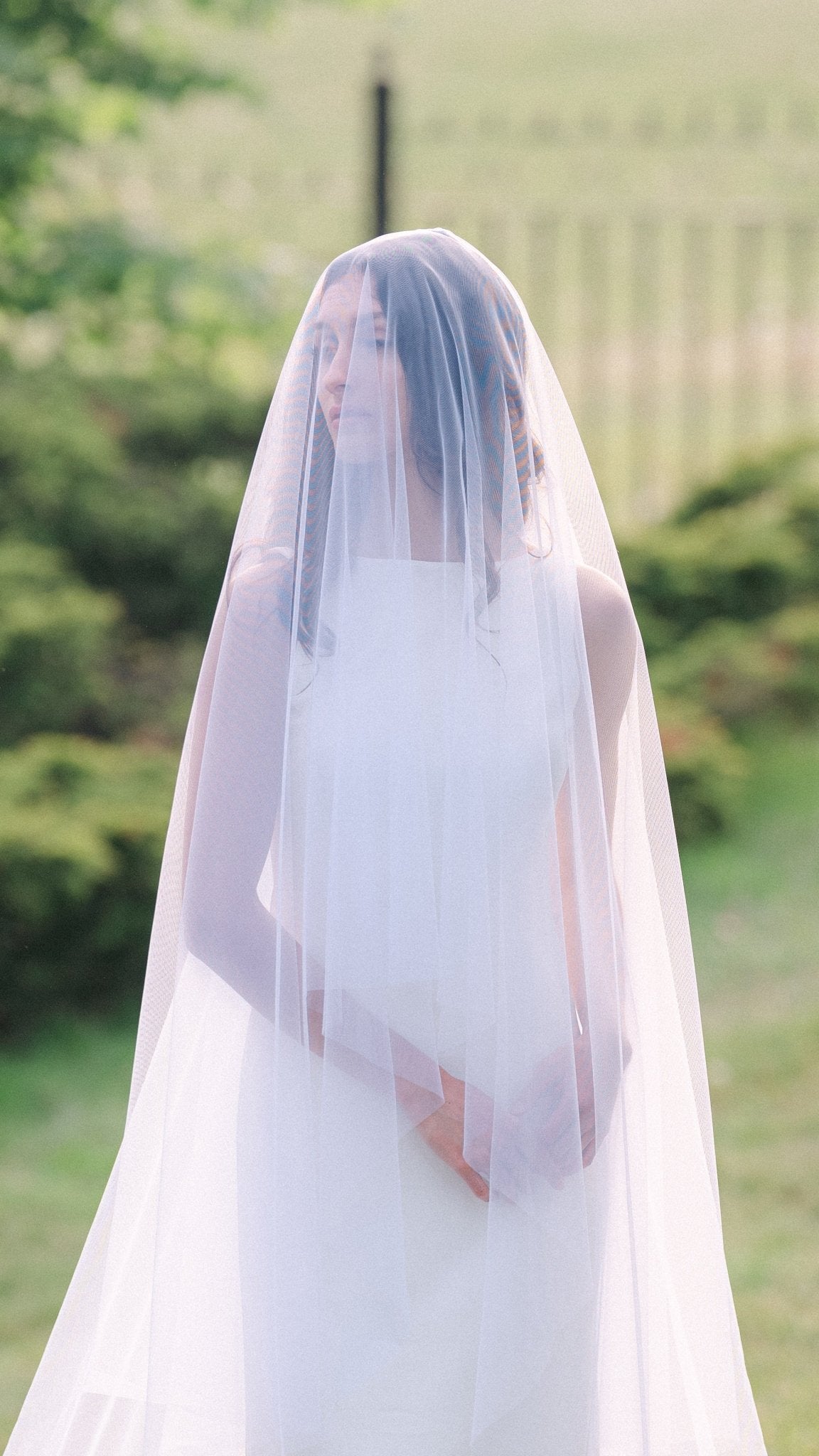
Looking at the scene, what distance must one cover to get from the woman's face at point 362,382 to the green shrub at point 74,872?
3.11m

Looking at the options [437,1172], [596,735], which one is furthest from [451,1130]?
[596,735]

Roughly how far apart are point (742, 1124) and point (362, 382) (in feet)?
11.2

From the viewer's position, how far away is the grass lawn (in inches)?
141

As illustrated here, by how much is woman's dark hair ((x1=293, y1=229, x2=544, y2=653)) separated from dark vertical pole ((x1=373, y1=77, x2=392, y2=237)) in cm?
513

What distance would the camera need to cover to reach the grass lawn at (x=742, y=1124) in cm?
358

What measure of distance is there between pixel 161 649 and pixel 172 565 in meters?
0.36

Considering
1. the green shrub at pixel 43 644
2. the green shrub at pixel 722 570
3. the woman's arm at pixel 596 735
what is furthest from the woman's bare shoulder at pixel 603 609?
the green shrub at pixel 722 570

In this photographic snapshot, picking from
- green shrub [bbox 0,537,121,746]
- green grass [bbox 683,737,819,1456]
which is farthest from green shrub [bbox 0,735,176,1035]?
green grass [bbox 683,737,819,1456]

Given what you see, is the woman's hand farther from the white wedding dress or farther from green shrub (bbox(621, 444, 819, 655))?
green shrub (bbox(621, 444, 819, 655))

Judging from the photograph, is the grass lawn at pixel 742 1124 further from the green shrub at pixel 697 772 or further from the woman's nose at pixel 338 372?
the woman's nose at pixel 338 372

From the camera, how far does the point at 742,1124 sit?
15.2ft

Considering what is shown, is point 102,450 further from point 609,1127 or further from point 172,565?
point 609,1127

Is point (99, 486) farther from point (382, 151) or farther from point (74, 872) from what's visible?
point (74, 872)

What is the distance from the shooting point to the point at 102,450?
641 centimetres
